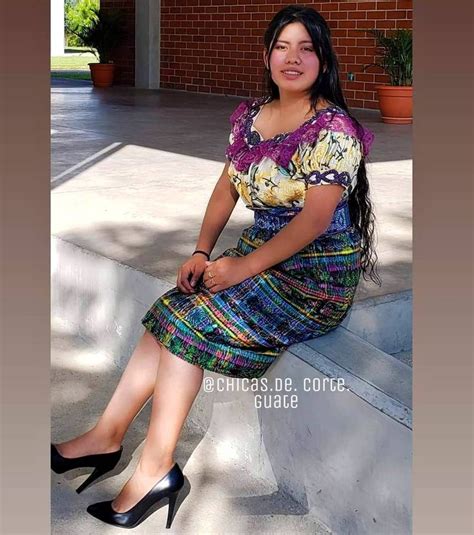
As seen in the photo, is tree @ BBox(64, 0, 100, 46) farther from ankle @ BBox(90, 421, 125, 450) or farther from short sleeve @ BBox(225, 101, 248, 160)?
ankle @ BBox(90, 421, 125, 450)

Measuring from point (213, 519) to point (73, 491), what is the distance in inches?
14.8

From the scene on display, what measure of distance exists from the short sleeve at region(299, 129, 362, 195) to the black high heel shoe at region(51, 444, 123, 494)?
84 centimetres

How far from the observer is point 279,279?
7.33 feet

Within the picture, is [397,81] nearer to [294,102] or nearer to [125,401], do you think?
[294,102]

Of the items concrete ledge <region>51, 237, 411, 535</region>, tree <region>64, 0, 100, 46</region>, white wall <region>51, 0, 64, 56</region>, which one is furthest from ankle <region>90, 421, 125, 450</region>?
white wall <region>51, 0, 64, 56</region>

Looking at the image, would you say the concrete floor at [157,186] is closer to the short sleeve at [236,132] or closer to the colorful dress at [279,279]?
the colorful dress at [279,279]

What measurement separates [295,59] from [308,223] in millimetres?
399

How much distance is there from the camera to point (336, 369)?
212 cm

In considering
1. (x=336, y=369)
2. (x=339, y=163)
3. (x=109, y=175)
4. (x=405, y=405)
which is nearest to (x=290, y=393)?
(x=336, y=369)

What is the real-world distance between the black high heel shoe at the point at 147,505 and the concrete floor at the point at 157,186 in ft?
3.02

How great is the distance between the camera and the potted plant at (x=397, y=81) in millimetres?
8289

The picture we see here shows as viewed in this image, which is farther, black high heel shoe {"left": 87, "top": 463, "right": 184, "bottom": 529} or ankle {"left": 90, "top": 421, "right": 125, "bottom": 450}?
ankle {"left": 90, "top": 421, "right": 125, "bottom": 450}

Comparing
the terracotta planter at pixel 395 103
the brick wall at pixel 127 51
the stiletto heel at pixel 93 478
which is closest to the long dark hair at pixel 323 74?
the stiletto heel at pixel 93 478

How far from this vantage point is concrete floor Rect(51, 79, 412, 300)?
133 inches
